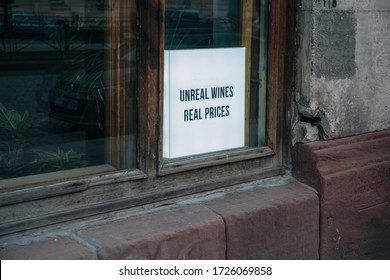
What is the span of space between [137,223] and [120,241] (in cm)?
25

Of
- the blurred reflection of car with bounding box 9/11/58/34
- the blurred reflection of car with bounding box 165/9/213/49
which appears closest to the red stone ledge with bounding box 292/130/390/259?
the blurred reflection of car with bounding box 165/9/213/49

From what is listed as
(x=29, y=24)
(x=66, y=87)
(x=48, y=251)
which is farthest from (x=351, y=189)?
(x=29, y=24)

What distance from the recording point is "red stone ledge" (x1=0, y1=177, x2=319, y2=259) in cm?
346

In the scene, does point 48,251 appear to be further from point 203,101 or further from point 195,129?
point 203,101

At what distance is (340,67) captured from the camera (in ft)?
15.1

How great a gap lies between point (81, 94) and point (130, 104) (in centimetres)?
27

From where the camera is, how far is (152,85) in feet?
13.0

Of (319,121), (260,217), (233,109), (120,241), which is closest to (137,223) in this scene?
(120,241)

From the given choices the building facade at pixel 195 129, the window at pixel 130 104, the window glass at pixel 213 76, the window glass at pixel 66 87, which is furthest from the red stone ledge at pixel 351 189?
the window glass at pixel 66 87

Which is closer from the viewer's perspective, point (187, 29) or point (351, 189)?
point (187, 29)

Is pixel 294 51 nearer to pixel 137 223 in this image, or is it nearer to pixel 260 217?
pixel 260 217

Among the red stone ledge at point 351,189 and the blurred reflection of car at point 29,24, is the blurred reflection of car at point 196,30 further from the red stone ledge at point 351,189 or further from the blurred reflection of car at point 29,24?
the red stone ledge at point 351,189

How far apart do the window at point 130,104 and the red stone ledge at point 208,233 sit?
0.40 ft

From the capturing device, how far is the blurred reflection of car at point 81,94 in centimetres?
374
